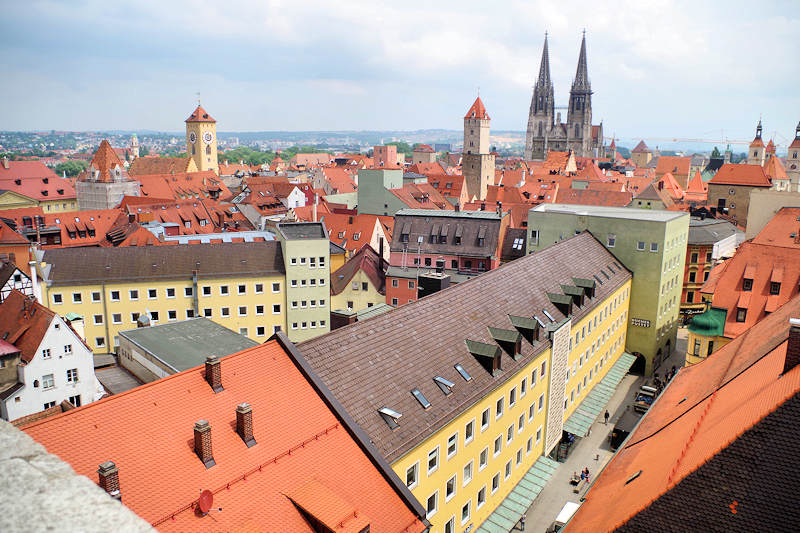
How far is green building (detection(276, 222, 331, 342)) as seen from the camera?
5647cm

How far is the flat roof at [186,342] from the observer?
96.9 ft

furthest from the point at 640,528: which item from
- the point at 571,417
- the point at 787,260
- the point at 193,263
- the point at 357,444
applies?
the point at 193,263

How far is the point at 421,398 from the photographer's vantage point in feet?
77.4

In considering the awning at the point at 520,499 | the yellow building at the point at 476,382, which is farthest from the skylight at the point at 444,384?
the awning at the point at 520,499

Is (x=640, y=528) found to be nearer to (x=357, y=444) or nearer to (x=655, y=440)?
(x=655, y=440)

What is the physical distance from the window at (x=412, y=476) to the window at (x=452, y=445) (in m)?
2.33

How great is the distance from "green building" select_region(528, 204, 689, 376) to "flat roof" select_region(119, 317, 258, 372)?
113 ft

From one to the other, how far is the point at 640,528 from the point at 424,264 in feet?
158

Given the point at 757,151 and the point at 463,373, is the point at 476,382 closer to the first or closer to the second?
the point at 463,373

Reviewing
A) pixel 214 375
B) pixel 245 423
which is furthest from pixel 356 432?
pixel 214 375

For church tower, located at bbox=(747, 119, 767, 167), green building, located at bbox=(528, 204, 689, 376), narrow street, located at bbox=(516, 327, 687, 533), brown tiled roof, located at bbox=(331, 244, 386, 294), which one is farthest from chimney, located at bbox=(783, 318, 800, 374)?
church tower, located at bbox=(747, 119, 767, 167)

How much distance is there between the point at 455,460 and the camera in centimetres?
2480

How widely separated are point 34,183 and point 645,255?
3922 inches

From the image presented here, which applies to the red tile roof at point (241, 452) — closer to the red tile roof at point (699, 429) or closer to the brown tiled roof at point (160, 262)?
the red tile roof at point (699, 429)
